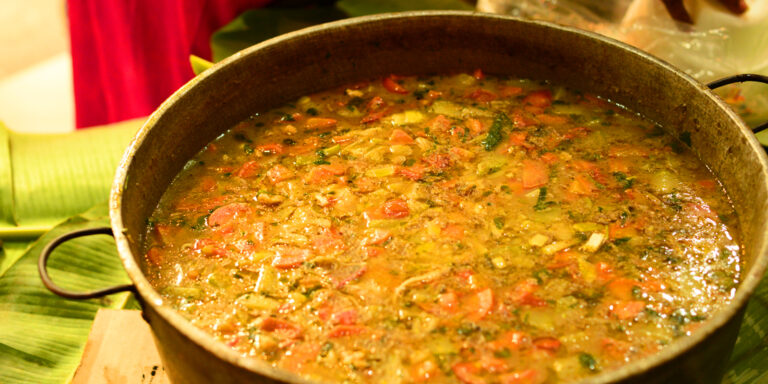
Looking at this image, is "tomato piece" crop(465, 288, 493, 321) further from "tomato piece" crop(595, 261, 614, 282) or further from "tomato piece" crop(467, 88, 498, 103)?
"tomato piece" crop(467, 88, 498, 103)

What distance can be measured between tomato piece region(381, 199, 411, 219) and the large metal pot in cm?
69

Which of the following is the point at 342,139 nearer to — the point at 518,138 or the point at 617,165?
the point at 518,138

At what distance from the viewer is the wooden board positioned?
2178 mm

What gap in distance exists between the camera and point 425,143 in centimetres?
229

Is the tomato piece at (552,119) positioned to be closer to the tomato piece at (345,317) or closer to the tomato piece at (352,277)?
the tomato piece at (352,277)

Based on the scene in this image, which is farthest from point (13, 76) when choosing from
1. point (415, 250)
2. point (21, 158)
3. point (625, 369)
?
point (625, 369)

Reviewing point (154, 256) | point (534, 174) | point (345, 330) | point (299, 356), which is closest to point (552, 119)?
point (534, 174)

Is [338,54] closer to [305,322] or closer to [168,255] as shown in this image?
[168,255]

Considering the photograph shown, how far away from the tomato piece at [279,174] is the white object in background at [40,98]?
3023 millimetres

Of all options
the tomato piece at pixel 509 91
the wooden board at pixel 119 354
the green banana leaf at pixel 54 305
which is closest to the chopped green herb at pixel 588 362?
the tomato piece at pixel 509 91

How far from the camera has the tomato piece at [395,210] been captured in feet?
6.57

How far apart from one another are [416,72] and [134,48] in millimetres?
1686

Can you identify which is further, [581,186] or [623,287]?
[581,186]

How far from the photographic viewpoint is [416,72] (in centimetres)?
265
